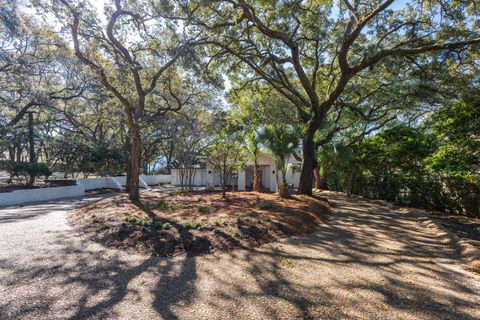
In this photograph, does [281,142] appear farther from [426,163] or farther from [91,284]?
[91,284]

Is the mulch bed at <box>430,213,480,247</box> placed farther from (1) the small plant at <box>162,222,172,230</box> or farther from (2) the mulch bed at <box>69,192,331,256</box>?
(1) the small plant at <box>162,222,172,230</box>

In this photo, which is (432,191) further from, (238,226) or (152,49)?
(152,49)

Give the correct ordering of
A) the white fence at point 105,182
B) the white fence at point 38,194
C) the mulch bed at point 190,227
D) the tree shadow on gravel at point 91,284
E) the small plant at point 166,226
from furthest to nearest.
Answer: the white fence at point 105,182 → the white fence at point 38,194 → the small plant at point 166,226 → the mulch bed at point 190,227 → the tree shadow on gravel at point 91,284

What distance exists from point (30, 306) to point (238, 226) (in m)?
3.85

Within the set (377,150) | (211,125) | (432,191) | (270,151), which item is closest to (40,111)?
(211,125)

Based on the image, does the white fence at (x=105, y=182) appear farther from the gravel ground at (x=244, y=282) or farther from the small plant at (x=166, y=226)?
the gravel ground at (x=244, y=282)

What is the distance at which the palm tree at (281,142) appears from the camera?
10391 millimetres

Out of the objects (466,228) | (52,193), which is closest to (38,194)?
(52,193)

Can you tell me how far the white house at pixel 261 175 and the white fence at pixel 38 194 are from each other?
822 cm

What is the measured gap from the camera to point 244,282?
3.40m

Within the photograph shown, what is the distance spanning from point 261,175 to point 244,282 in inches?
720

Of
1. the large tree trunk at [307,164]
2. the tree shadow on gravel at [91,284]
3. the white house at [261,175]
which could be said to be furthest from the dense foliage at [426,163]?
the tree shadow on gravel at [91,284]

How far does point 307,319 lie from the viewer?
2.60 meters

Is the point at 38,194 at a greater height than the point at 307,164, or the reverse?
the point at 307,164
